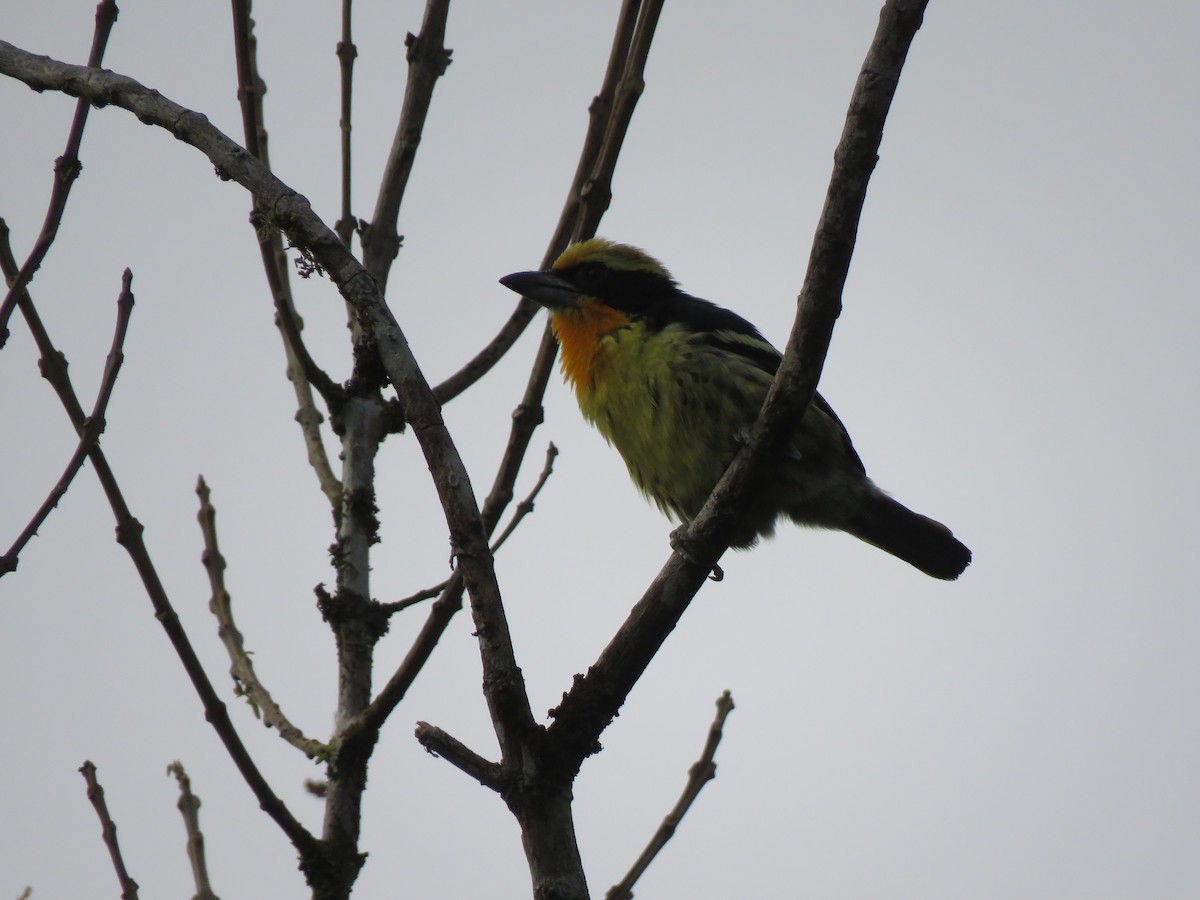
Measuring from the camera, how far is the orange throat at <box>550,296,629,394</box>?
5.16 metres

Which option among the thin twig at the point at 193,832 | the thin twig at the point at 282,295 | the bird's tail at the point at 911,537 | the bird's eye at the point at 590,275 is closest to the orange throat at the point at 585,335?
the bird's eye at the point at 590,275

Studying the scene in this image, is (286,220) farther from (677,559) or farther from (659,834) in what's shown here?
(659,834)

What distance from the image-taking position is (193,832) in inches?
137

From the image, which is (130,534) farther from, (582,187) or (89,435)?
(582,187)

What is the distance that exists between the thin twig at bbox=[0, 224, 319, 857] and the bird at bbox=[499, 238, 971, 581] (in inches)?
87.4

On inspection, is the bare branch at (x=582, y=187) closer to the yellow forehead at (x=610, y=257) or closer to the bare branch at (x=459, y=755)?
the bare branch at (x=459, y=755)

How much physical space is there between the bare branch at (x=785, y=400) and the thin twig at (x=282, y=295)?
1464 millimetres

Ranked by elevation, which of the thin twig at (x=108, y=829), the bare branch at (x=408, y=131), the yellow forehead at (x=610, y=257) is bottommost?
the thin twig at (x=108, y=829)

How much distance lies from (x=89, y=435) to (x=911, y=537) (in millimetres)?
4136

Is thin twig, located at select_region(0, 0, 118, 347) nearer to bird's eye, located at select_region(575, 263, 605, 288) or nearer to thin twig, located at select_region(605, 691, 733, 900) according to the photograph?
thin twig, located at select_region(605, 691, 733, 900)

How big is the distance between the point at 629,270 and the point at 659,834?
289 cm

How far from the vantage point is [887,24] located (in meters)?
2.76

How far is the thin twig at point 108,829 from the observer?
2795mm

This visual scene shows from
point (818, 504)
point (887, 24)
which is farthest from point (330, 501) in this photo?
point (887, 24)
